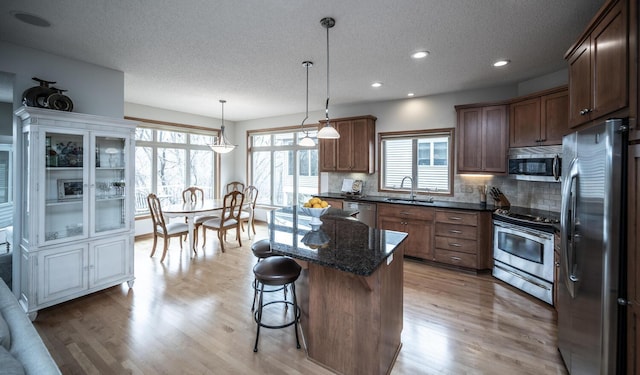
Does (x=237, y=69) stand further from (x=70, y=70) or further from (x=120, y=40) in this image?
(x=70, y=70)

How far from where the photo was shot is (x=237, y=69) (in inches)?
137

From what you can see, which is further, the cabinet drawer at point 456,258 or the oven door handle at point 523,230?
the cabinet drawer at point 456,258

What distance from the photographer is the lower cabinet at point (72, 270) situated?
2.66 m

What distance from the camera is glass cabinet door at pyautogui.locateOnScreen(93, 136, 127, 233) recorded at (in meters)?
3.14

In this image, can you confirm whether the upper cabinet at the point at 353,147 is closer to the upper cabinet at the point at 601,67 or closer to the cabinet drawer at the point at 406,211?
the cabinet drawer at the point at 406,211

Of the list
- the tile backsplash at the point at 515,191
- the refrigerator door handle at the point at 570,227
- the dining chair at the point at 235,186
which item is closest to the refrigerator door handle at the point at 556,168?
the tile backsplash at the point at 515,191

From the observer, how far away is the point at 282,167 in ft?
22.6

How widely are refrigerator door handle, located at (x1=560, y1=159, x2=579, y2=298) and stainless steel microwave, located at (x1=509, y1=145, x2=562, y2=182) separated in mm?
1677

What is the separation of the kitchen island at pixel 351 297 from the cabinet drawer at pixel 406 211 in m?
2.11

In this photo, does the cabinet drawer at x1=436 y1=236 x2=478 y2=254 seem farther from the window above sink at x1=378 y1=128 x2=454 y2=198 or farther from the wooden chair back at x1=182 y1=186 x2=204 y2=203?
the wooden chair back at x1=182 y1=186 x2=204 y2=203

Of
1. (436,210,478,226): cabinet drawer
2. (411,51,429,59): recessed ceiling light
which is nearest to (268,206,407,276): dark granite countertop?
(436,210,478,226): cabinet drawer

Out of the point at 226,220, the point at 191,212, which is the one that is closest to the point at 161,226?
the point at 191,212

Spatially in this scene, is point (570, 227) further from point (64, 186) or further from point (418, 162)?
point (64, 186)

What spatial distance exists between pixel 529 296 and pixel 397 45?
312cm
